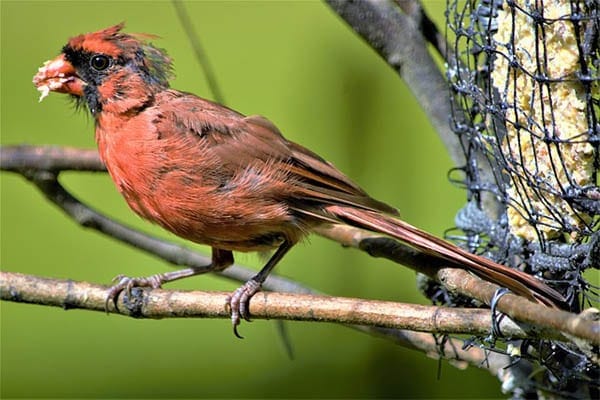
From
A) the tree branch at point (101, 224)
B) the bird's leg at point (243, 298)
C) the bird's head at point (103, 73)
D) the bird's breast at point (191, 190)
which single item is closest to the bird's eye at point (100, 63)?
the bird's head at point (103, 73)

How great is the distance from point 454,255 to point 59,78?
1221mm

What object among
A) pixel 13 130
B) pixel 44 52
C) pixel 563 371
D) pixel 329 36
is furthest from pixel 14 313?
pixel 563 371

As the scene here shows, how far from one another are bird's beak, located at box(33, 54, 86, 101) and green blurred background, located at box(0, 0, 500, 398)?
122 cm

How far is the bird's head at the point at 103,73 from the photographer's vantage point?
9.07ft

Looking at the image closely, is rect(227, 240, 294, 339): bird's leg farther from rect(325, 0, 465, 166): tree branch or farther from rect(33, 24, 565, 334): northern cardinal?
rect(325, 0, 465, 166): tree branch

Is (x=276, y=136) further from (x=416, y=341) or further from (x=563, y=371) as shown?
(x=563, y=371)

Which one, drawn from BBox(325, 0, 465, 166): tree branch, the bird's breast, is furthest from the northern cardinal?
BBox(325, 0, 465, 166): tree branch

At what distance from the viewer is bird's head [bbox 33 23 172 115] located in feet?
9.07

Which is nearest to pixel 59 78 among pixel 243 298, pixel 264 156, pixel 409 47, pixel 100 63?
pixel 100 63

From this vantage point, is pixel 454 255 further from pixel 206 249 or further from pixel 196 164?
pixel 206 249

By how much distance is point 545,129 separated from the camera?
210cm

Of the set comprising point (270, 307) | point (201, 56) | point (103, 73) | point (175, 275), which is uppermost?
point (201, 56)

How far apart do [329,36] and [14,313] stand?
1.71 m

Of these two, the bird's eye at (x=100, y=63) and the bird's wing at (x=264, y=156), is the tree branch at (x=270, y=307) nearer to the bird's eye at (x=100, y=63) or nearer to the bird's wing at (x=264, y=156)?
the bird's wing at (x=264, y=156)
